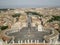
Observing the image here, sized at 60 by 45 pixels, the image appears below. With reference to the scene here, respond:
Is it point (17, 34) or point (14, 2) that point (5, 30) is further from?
point (14, 2)

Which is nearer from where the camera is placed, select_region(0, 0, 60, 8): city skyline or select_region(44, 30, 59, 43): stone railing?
select_region(44, 30, 59, 43): stone railing

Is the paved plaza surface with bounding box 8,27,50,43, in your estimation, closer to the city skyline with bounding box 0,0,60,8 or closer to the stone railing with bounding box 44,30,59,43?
the stone railing with bounding box 44,30,59,43

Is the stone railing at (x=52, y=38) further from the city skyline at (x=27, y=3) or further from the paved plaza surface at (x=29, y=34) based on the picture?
the city skyline at (x=27, y=3)

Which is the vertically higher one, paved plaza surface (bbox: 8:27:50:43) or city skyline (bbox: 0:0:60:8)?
city skyline (bbox: 0:0:60:8)

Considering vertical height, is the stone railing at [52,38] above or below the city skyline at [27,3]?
below

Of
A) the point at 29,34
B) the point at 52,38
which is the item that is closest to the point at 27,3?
the point at 29,34

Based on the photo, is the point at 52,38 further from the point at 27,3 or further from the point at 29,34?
the point at 27,3

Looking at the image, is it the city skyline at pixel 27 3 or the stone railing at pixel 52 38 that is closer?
the stone railing at pixel 52 38

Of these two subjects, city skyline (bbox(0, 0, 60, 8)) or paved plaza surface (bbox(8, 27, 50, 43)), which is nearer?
paved plaza surface (bbox(8, 27, 50, 43))

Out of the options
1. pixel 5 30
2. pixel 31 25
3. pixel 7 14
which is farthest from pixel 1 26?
pixel 31 25

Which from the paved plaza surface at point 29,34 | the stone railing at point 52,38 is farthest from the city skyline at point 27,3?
the stone railing at point 52,38

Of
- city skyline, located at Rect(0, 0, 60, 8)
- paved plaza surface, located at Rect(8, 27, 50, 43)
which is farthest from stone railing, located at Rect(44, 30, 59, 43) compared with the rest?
city skyline, located at Rect(0, 0, 60, 8)
